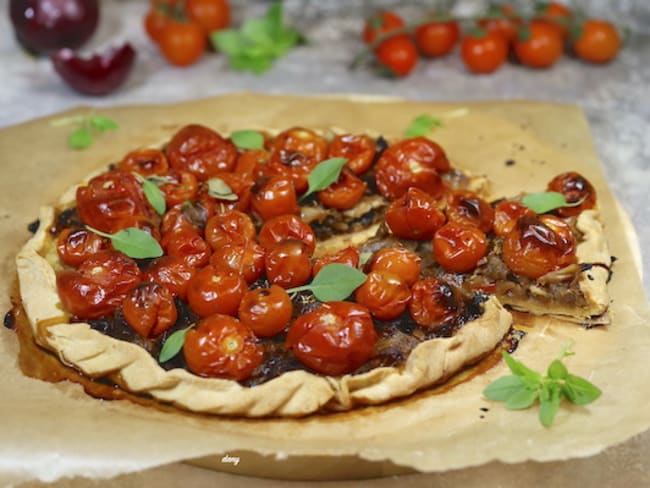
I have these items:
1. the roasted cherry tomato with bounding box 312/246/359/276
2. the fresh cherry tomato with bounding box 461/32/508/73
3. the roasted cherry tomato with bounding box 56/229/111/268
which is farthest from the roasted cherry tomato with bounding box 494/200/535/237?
Answer: the fresh cherry tomato with bounding box 461/32/508/73

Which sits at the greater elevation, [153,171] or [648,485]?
[153,171]

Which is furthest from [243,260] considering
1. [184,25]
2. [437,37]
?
[437,37]

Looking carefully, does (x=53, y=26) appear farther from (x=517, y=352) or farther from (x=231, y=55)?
(x=517, y=352)

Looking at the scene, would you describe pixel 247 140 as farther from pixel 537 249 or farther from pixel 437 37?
pixel 437 37

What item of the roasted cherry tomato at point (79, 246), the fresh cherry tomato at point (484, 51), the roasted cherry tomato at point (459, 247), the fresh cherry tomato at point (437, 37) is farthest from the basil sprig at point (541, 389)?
the fresh cherry tomato at point (437, 37)

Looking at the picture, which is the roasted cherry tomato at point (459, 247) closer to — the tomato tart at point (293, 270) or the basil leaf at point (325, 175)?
the tomato tart at point (293, 270)

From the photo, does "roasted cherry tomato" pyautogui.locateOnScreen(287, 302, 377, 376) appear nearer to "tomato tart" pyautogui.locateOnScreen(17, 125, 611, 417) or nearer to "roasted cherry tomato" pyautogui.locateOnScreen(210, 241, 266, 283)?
"tomato tart" pyautogui.locateOnScreen(17, 125, 611, 417)

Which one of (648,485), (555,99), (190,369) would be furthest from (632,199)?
(190,369)
